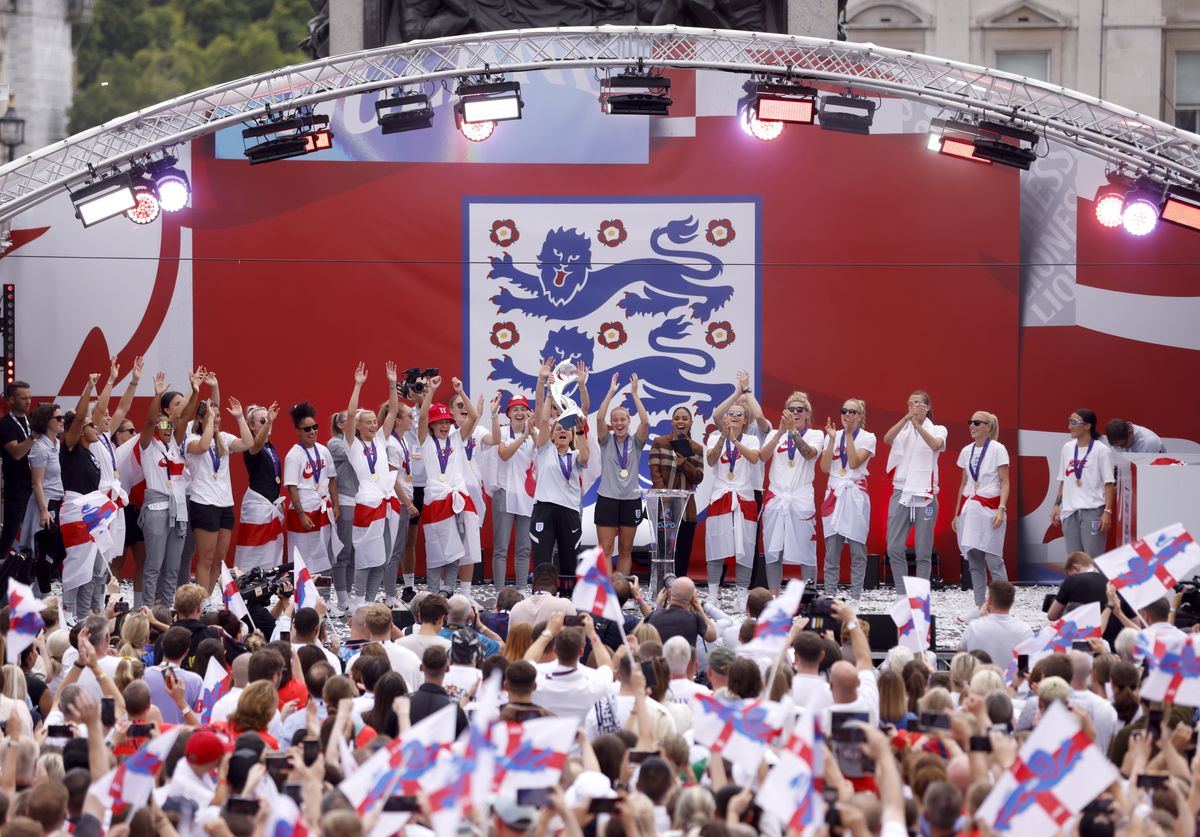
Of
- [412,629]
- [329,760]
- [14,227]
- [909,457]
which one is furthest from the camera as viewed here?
[14,227]

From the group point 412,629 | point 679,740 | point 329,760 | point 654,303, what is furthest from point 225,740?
point 654,303

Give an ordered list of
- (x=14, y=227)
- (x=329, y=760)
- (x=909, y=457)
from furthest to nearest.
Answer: (x=14, y=227) < (x=909, y=457) < (x=329, y=760)

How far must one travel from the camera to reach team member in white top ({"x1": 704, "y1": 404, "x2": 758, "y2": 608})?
1300cm

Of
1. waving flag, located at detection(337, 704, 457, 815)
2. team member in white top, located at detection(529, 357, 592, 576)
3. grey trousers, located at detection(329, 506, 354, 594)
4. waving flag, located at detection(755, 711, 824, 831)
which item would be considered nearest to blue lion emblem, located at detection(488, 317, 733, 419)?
team member in white top, located at detection(529, 357, 592, 576)

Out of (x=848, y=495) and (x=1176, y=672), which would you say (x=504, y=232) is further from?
(x=1176, y=672)

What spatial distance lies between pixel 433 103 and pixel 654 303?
2.51m

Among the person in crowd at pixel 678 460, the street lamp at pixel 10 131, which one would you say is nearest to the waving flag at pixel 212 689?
the person in crowd at pixel 678 460

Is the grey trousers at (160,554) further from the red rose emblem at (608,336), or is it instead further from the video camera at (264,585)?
the red rose emblem at (608,336)

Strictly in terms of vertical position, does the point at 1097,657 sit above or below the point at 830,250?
below

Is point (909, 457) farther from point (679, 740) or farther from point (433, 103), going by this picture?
point (679, 740)

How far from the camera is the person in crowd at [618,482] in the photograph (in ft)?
42.2

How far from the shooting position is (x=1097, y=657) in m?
7.22

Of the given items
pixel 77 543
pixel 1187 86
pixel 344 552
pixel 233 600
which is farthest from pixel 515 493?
pixel 1187 86

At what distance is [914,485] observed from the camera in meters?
12.8
